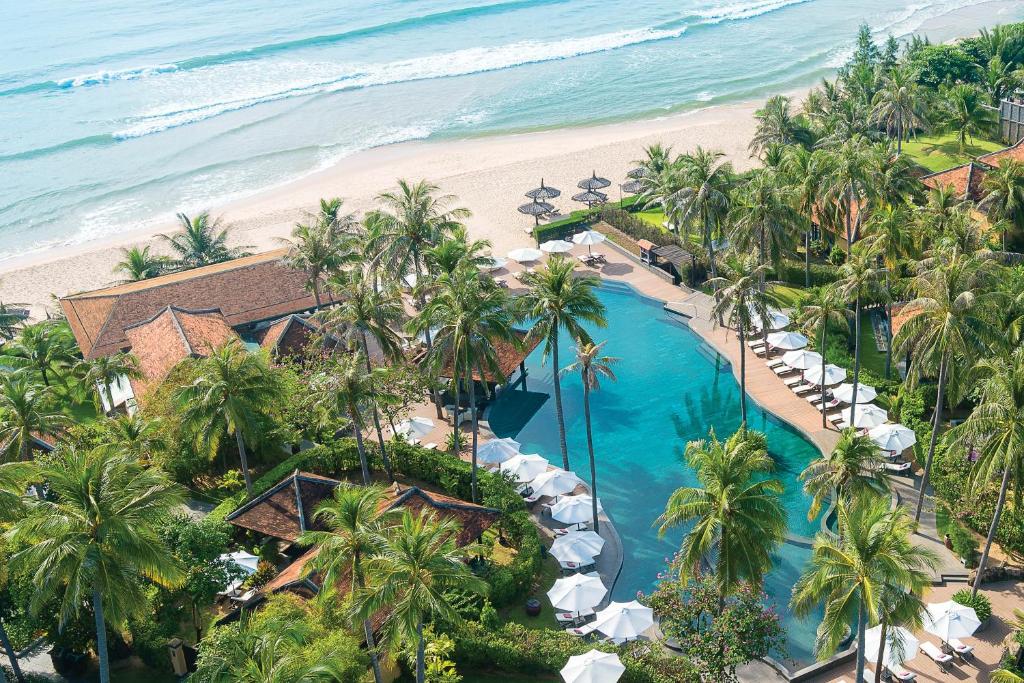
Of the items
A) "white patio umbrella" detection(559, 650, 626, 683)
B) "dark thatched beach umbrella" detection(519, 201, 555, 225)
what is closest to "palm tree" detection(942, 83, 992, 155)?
"dark thatched beach umbrella" detection(519, 201, 555, 225)

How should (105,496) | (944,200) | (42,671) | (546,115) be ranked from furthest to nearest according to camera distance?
(546,115)
(944,200)
(42,671)
(105,496)

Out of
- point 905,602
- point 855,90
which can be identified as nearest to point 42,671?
point 905,602

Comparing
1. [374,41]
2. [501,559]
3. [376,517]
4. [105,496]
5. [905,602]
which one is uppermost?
[374,41]

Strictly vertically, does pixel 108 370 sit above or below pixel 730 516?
above

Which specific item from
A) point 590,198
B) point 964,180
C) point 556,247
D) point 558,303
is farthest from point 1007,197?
point 558,303

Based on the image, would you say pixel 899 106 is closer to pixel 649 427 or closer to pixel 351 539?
pixel 649 427

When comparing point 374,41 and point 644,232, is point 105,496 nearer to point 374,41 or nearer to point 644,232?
point 644,232
